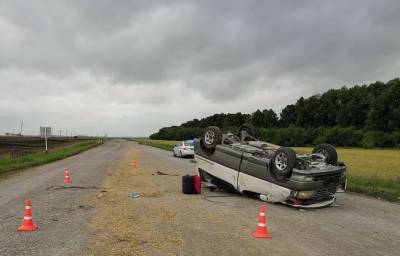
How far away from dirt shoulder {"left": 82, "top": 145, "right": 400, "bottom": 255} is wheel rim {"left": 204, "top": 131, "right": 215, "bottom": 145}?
1.69 meters

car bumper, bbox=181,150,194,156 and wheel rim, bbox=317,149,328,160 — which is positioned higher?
wheel rim, bbox=317,149,328,160

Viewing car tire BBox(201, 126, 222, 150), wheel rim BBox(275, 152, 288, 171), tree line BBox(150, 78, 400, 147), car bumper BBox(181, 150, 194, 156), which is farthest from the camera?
tree line BBox(150, 78, 400, 147)

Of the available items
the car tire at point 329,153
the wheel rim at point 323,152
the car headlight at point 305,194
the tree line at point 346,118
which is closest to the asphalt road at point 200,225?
the car headlight at point 305,194

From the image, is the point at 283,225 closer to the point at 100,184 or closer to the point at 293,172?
the point at 293,172

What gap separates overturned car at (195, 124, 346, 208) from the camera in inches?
445

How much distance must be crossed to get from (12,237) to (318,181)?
22.9ft

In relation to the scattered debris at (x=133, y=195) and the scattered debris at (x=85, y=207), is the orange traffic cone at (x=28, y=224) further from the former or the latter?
the scattered debris at (x=133, y=195)

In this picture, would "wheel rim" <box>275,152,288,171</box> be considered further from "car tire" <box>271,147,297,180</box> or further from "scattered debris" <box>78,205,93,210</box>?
"scattered debris" <box>78,205,93,210</box>

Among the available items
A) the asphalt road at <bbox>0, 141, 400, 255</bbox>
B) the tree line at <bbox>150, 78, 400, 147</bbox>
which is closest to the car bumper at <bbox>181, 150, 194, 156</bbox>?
the asphalt road at <bbox>0, 141, 400, 255</bbox>

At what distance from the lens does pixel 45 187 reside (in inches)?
635

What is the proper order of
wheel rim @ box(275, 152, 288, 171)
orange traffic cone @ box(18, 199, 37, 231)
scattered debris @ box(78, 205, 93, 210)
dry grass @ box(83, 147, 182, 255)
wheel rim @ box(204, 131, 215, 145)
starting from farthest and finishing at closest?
wheel rim @ box(204, 131, 215, 145) → wheel rim @ box(275, 152, 288, 171) → scattered debris @ box(78, 205, 93, 210) → orange traffic cone @ box(18, 199, 37, 231) → dry grass @ box(83, 147, 182, 255)

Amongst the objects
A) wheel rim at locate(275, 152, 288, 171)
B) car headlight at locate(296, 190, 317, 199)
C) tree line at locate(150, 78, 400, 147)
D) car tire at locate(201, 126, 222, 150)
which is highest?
tree line at locate(150, 78, 400, 147)

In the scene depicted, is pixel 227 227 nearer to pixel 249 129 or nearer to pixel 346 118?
pixel 249 129

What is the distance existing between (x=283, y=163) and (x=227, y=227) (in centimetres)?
326
